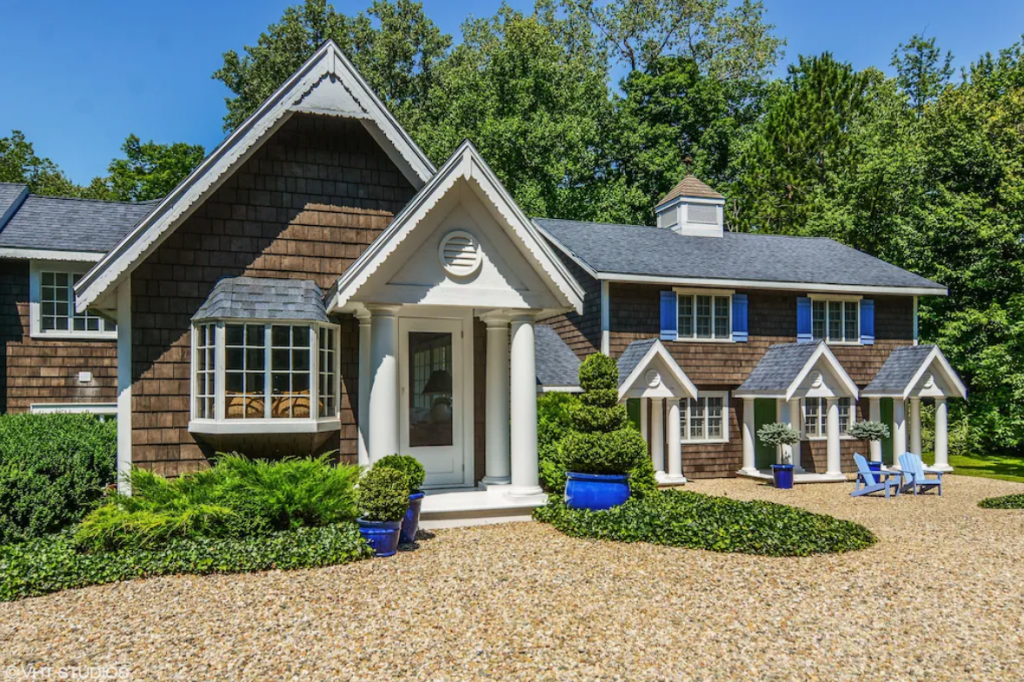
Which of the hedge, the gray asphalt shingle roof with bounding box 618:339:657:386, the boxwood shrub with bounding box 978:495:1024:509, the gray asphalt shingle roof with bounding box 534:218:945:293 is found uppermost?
the gray asphalt shingle roof with bounding box 534:218:945:293

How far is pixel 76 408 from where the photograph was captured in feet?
52.3

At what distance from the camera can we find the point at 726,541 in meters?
10.3

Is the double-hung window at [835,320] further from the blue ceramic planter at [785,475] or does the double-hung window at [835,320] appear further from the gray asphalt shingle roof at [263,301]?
the gray asphalt shingle roof at [263,301]

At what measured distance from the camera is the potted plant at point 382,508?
9508mm

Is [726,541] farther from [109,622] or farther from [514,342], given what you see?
[109,622]

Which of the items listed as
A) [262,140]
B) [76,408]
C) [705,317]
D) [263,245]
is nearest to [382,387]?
[263,245]

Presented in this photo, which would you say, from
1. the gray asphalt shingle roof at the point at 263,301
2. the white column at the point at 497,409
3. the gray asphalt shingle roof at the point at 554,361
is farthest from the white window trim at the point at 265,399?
the gray asphalt shingle roof at the point at 554,361

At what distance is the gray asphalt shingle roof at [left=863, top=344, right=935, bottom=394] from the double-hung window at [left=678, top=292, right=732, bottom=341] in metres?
4.59

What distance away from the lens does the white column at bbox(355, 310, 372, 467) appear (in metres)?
12.0

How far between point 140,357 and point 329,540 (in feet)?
13.3

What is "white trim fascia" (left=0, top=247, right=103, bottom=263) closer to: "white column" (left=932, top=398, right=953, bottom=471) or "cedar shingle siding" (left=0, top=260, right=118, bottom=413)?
"cedar shingle siding" (left=0, top=260, right=118, bottom=413)

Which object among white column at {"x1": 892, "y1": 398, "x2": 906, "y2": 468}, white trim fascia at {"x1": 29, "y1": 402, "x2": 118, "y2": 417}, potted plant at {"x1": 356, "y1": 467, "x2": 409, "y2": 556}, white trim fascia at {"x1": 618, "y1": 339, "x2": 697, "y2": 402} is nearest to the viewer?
potted plant at {"x1": 356, "y1": 467, "x2": 409, "y2": 556}
